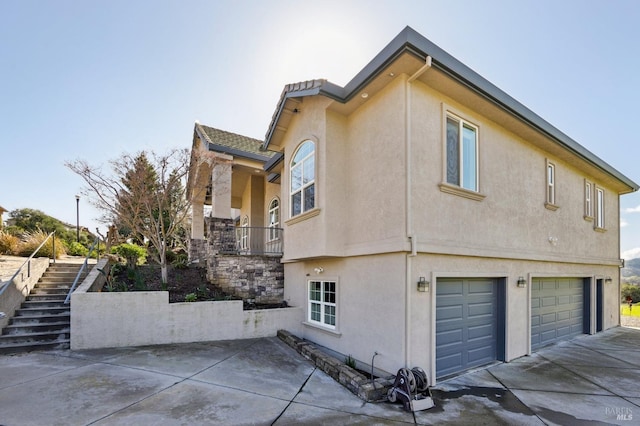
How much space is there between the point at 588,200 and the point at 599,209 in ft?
4.78

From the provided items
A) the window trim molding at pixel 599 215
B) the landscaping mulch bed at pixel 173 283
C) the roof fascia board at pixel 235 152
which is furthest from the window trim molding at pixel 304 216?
the window trim molding at pixel 599 215

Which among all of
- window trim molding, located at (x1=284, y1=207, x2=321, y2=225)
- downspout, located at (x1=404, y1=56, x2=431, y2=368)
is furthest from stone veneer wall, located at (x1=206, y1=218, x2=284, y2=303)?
downspout, located at (x1=404, y1=56, x2=431, y2=368)

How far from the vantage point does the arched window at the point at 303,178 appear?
827 cm

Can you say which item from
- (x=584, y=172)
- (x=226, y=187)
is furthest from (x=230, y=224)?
(x=584, y=172)

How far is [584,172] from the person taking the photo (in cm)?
1165

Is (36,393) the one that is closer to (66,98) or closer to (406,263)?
(406,263)

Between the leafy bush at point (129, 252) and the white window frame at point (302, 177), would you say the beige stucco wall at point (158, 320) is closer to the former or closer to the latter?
the white window frame at point (302, 177)

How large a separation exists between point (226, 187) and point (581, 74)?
13.4m

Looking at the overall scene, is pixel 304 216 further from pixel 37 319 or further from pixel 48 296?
pixel 48 296

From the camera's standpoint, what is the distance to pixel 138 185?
10.4m

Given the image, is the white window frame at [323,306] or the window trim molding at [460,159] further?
the white window frame at [323,306]

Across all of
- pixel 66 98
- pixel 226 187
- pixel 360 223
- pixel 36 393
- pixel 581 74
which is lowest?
pixel 36 393

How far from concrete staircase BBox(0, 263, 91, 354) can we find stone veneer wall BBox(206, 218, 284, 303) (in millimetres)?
4287

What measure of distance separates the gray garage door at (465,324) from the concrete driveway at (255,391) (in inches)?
13.0
